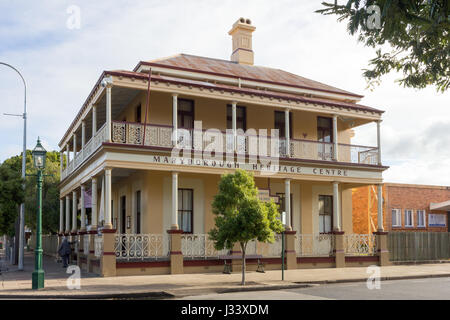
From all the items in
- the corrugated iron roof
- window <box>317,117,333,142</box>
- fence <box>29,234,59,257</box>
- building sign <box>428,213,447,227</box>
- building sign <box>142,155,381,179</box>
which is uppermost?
the corrugated iron roof

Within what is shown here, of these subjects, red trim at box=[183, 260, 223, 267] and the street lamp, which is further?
red trim at box=[183, 260, 223, 267]

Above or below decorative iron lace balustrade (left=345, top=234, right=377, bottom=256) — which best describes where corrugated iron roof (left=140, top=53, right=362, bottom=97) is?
above

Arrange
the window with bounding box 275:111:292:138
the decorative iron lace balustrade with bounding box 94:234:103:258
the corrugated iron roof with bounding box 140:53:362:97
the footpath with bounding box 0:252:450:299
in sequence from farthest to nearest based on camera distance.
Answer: the window with bounding box 275:111:292:138 < the corrugated iron roof with bounding box 140:53:362:97 < the decorative iron lace balustrade with bounding box 94:234:103:258 < the footpath with bounding box 0:252:450:299

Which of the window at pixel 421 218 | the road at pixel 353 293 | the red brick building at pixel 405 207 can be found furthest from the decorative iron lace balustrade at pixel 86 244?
the window at pixel 421 218

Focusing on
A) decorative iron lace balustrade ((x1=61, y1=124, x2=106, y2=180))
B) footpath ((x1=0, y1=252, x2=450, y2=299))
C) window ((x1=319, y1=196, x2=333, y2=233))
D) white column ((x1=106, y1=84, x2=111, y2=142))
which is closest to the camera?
footpath ((x1=0, y1=252, x2=450, y2=299))

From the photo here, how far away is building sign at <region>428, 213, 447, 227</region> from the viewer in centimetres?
3379

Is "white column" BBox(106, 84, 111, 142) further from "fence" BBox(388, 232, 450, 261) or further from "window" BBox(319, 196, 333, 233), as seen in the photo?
"fence" BBox(388, 232, 450, 261)

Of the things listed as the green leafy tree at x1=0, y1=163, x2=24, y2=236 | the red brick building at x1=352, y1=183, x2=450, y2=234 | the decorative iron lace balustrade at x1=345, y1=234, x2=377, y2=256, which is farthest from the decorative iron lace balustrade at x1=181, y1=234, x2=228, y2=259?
the red brick building at x1=352, y1=183, x2=450, y2=234

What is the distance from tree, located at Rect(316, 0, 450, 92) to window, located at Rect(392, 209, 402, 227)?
68.5 ft

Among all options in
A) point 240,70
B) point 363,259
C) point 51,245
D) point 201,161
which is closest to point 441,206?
point 363,259

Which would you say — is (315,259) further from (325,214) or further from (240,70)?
(240,70)

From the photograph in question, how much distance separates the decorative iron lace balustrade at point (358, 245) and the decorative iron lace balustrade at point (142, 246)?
8.12 metres
